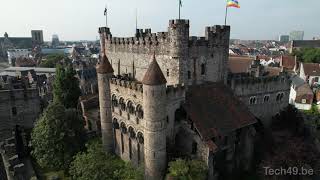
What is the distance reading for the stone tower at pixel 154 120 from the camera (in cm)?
2830

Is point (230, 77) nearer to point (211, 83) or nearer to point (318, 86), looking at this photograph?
point (211, 83)

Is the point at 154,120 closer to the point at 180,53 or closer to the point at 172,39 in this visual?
the point at 180,53

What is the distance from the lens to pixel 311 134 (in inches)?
1961

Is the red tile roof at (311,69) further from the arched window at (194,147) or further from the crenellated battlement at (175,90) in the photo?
the arched window at (194,147)

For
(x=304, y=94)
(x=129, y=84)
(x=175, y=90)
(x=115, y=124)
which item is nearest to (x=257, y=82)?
(x=175, y=90)

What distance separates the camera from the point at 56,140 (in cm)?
3703

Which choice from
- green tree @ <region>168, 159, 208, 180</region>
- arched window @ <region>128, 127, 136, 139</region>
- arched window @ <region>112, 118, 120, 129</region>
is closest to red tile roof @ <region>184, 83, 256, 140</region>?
green tree @ <region>168, 159, 208, 180</region>

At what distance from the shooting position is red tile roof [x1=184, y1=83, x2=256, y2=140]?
31.8 m

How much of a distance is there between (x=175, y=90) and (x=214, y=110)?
7078 millimetres

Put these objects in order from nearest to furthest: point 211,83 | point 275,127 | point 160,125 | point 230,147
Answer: point 160,125
point 230,147
point 211,83
point 275,127

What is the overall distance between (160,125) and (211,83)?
1276 cm

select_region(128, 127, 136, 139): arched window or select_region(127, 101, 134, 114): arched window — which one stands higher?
select_region(127, 101, 134, 114): arched window

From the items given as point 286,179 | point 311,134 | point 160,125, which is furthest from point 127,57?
point 311,134

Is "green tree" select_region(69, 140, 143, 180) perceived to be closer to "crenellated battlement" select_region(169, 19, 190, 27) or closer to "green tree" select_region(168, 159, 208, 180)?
"green tree" select_region(168, 159, 208, 180)
